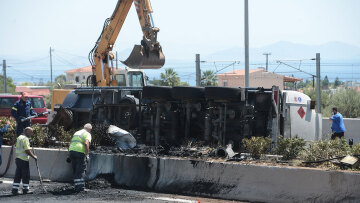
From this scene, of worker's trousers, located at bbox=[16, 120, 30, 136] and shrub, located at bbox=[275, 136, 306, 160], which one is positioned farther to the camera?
worker's trousers, located at bbox=[16, 120, 30, 136]

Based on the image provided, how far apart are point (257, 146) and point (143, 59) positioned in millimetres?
8252

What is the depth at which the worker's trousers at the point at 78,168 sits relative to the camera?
11633 mm

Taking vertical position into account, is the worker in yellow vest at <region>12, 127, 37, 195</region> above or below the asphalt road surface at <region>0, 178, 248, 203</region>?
above

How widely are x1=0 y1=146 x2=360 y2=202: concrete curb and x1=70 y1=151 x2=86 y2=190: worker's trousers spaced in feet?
1.76

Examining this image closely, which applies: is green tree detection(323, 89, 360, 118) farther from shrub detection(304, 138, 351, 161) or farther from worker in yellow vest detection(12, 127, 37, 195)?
worker in yellow vest detection(12, 127, 37, 195)

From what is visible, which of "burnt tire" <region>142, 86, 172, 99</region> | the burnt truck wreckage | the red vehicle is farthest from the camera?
the red vehicle

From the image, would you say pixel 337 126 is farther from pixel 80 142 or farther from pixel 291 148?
pixel 80 142

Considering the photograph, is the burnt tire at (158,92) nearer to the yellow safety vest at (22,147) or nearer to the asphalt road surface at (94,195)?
the asphalt road surface at (94,195)

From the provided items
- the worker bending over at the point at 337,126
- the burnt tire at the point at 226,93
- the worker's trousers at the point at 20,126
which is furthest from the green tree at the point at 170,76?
the burnt tire at the point at 226,93

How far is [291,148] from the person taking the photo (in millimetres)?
10883

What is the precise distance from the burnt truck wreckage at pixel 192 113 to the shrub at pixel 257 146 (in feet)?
2.74

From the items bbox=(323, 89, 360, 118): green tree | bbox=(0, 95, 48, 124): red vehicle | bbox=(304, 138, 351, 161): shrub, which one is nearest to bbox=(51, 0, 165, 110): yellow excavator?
bbox=(0, 95, 48, 124): red vehicle

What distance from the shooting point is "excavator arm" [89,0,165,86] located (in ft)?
61.0

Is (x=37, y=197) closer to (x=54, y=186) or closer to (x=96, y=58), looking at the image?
(x=54, y=186)
